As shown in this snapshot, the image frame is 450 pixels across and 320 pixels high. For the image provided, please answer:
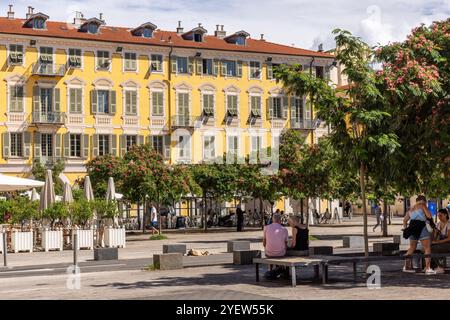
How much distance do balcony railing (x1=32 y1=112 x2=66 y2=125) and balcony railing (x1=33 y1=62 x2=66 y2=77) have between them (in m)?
2.59

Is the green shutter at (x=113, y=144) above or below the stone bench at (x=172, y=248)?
above

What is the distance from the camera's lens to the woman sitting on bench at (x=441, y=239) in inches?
666

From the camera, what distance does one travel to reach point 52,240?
29.1 metres

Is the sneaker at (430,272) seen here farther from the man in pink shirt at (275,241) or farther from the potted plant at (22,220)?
the potted plant at (22,220)

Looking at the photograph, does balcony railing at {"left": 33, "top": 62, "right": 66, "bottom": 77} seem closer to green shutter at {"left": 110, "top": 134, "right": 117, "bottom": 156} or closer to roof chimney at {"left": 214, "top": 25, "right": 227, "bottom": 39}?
green shutter at {"left": 110, "top": 134, "right": 117, "bottom": 156}

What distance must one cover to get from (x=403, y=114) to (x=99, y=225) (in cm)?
1729

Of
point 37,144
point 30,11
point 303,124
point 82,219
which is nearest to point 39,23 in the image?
point 30,11

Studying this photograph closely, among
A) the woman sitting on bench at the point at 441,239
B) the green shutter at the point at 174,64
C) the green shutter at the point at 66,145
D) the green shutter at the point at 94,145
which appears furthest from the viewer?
the green shutter at the point at 174,64

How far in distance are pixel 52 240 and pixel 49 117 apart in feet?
89.9

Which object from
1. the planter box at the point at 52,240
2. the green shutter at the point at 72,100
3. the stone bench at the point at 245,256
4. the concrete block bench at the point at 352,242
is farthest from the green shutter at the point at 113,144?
the stone bench at the point at 245,256

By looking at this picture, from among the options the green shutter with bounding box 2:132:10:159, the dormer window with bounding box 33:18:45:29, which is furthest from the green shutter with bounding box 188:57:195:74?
the green shutter with bounding box 2:132:10:159

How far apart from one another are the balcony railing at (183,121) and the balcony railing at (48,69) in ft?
28.4

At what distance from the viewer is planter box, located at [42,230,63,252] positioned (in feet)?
95.3

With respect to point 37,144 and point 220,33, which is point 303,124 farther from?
point 37,144
